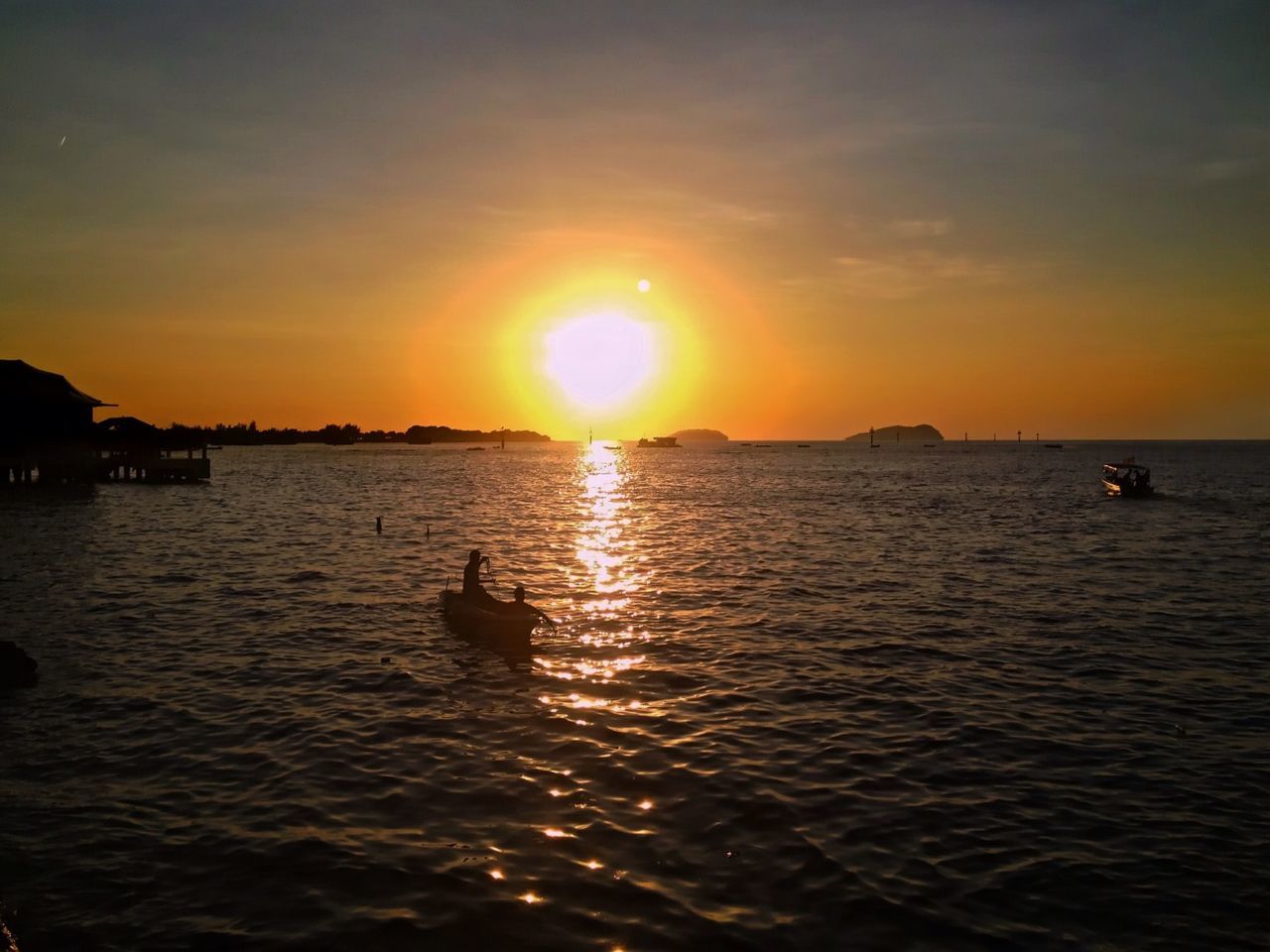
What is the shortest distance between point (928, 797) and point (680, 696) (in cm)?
597

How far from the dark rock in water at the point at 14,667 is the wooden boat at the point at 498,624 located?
963 cm

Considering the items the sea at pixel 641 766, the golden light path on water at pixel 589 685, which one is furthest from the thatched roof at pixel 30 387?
the golden light path on water at pixel 589 685

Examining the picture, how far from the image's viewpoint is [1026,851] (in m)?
10.5

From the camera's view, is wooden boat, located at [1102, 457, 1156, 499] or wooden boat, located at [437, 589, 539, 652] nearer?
wooden boat, located at [437, 589, 539, 652]

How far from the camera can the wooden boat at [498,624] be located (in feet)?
68.6

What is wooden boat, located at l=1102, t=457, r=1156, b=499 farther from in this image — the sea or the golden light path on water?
the golden light path on water

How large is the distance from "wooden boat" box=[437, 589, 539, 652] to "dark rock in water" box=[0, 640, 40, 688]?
9.63 metres

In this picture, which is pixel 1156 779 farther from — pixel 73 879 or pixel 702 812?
pixel 73 879

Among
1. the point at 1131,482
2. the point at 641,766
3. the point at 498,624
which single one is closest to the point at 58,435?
the point at 498,624

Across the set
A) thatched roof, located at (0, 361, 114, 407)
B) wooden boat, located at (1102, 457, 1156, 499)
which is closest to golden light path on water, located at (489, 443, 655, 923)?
thatched roof, located at (0, 361, 114, 407)

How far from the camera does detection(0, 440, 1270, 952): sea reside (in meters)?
9.08

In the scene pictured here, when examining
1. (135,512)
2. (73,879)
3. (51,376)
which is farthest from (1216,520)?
(51,376)

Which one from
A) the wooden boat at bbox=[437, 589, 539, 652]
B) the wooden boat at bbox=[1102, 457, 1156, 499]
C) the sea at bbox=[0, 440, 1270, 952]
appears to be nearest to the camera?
the sea at bbox=[0, 440, 1270, 952]

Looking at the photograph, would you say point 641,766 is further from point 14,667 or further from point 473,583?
point 14,667
